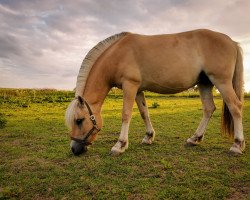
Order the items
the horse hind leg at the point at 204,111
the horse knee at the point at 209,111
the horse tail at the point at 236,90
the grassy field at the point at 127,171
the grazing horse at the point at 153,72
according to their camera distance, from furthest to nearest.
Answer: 1. the horse knee at the point at 209,111
2. the horse hind leg at the point at 204,111
3. the horse tail at the point at 236,90
4. the grazing horse at the point at 153,72
5. the grassy field at the point at 127,171

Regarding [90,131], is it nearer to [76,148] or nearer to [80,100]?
[76,148]

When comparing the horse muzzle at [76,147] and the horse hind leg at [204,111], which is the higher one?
the horse hind leg at [204,111]

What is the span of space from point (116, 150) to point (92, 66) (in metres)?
2.03

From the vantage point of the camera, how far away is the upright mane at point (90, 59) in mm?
5906

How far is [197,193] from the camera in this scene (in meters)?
3.55

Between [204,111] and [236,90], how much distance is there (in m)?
0.94

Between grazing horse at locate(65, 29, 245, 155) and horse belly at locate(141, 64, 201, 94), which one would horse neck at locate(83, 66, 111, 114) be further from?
horse belly at locate(141, 64, 201, 94)

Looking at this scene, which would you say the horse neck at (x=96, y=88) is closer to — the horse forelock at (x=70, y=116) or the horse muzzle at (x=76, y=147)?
the horse forelock at (x=70, y=116)

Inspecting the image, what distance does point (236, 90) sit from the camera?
6121mm

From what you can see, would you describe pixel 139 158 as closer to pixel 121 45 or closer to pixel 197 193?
pixel 197 193

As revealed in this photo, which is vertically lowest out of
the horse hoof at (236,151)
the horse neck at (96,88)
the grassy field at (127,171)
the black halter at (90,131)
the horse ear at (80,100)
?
the grassy field at (127,171)

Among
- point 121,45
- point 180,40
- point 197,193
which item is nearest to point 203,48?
point 180,40

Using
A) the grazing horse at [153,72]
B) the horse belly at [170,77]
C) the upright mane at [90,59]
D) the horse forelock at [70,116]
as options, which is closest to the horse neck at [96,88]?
the grazing horse at [153,72]

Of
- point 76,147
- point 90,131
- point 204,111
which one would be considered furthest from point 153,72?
point 76,147
